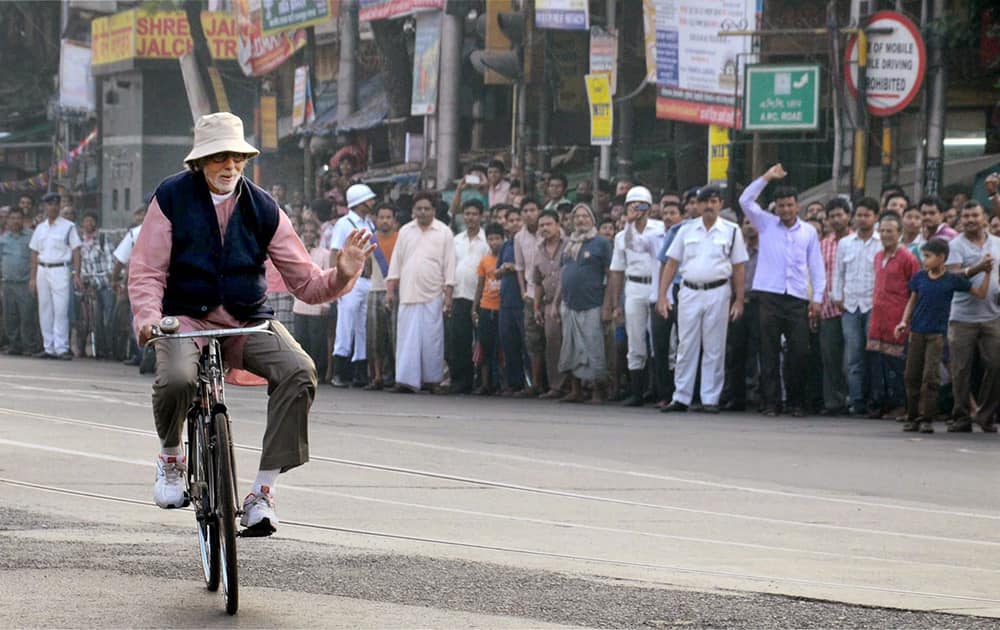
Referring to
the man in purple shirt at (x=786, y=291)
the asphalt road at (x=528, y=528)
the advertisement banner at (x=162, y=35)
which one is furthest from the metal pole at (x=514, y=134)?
the asphalt road at (x=528, y=528)

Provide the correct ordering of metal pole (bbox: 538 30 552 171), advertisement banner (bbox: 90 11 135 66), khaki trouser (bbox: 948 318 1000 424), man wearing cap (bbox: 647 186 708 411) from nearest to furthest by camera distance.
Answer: khaki trouser (bbox: 948 318 1000 424) < man wearing cap (bbox: 647 186 708 411) < metal pole (bbox: 538 30 552 171) < advertisement banner (bbox: 90 11 135 66)

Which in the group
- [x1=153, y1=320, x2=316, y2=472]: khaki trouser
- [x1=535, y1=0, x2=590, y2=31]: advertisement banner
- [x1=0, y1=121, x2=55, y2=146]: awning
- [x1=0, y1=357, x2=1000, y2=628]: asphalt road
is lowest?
[x1=0, y1=357, x2=1000, y2=628]: asphalt road

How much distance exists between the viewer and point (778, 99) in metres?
22.1

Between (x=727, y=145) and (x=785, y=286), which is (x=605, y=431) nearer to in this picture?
(x=785, y=286)

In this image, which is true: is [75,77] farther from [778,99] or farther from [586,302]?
[586,302]

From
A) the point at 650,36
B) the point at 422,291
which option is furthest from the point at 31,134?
the point at 422,291

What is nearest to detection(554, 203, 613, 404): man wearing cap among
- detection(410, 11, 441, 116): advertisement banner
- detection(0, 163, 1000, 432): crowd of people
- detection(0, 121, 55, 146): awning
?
detection(0, 163, 1000, 432): crowd of people

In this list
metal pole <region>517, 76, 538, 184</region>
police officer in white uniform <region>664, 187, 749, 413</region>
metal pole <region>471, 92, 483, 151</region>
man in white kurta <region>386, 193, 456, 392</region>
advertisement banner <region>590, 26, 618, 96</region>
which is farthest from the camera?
metal pole <region>471, 92, 483, 151</region>

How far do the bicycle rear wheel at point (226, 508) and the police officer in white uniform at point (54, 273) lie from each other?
1834 cm

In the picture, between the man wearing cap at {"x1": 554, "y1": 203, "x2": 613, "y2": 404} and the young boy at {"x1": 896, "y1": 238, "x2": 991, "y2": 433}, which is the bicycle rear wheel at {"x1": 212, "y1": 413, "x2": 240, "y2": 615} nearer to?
the young boy at {"x1": 896, "y1": 238, "x2": 991, "y2": 433}

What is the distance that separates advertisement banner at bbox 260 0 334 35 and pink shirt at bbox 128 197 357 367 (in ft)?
90.5

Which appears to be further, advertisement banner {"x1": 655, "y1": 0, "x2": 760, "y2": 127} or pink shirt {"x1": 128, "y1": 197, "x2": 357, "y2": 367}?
advertisement banner {"x1": 655, "y1": 0, "x2": 760, "y2": 127}

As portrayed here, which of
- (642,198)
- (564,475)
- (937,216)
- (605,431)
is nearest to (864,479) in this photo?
(564,475)

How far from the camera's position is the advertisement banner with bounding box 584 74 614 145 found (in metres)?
25.2
